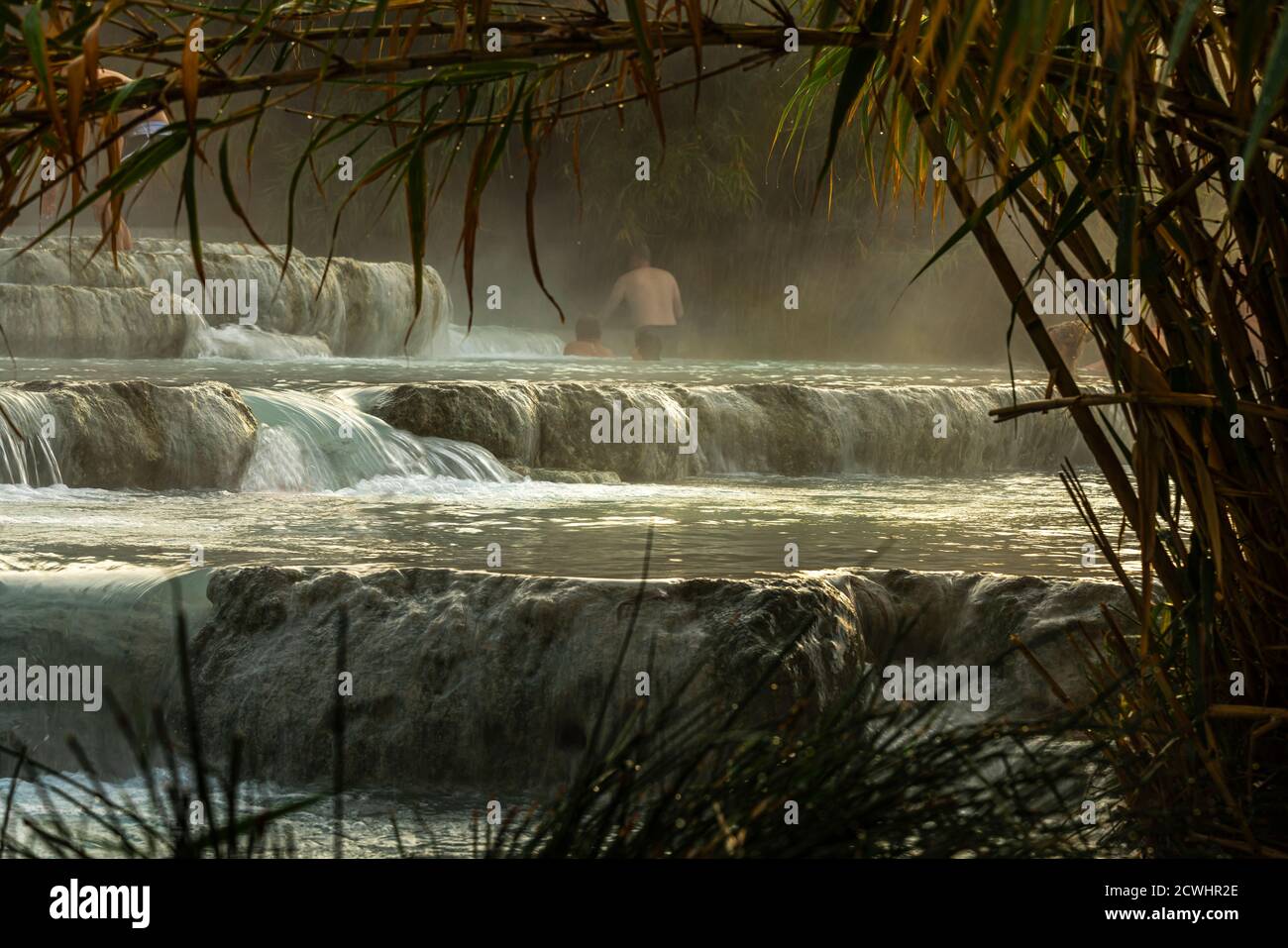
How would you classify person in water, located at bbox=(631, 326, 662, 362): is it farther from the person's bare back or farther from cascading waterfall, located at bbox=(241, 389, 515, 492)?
cascading waterfall, located at bbox=(241, 389, 515, 492)

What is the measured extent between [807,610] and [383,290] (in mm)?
9852

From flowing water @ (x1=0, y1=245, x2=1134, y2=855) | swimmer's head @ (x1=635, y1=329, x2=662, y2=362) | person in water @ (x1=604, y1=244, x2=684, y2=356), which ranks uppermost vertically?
person in water @ (x1=604, y1=244, x2=684, y2=356)

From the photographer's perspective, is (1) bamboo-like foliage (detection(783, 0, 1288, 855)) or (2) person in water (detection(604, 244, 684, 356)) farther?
(2) person in water (detection(604, 244, 684, 356))

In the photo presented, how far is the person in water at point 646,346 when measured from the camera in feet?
45.5

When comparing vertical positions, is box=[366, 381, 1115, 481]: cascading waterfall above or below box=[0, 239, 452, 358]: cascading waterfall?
below

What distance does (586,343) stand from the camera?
579 inches

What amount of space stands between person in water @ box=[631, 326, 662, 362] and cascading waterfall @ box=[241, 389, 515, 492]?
622 centimetres

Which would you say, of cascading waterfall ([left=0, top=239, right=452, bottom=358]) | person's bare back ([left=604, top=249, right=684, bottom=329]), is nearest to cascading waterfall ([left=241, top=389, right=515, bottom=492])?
cascading waterfall ([left=0, top=239, right=452, bottom=358])

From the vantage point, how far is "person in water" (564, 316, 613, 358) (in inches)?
578

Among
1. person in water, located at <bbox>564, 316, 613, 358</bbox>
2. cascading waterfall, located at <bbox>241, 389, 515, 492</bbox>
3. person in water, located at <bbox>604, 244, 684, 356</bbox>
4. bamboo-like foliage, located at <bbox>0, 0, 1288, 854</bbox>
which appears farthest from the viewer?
person in water, located at <bbox>564, 316, 613, 358</bbox>

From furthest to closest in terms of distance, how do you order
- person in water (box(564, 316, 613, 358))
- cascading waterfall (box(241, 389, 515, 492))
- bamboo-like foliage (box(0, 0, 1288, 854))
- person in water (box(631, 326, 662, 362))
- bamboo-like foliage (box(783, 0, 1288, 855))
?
person in water (box(564, 316, 613, 358)), person in water (box(631, 326, 662, 362)), cascading waterfall (box(241, 389, 515, 492)), bamboo-like foliage (box(783, 0, 1288, 855)), bamboo-like foliage (box(0, 0, 1288, 854))

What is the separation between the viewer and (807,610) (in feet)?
12.8
